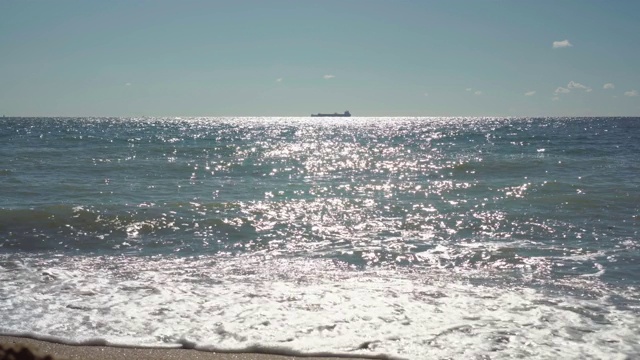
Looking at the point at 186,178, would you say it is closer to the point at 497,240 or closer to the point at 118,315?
the point at 497,240

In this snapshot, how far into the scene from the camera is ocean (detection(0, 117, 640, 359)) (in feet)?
16.1

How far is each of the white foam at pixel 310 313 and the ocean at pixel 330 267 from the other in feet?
0.08

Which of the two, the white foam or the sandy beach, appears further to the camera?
the white foam

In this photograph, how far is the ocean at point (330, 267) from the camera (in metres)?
4.91

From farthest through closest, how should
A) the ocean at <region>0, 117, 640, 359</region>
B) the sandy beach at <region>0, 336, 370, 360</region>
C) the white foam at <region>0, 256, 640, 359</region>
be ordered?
the ocean at <region>0, 117, 640, 359</region>, the white foam at <region>0, 256, 640, 359</region>, the sandy beach at <region>0, 336, 370, 360</region>

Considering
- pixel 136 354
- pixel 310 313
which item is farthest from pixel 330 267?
pixel 136 354

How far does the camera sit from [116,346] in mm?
4668

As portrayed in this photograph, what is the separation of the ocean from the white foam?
2 centimetres

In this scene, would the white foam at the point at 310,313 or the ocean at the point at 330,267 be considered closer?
the white foam at the point at 310,313

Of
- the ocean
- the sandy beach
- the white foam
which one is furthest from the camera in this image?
the ocean

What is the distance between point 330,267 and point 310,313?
7.12 ft

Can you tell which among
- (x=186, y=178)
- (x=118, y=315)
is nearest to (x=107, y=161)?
(x=186, y=178)

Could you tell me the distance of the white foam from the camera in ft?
15.4

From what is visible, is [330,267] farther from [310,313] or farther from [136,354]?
[136,354]
